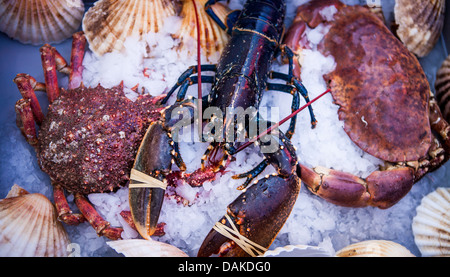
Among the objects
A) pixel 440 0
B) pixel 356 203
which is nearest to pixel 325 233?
pixel 356 203

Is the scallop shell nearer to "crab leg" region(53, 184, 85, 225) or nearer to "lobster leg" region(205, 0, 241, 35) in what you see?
"crab leg" region(53, 184, 85, 225)

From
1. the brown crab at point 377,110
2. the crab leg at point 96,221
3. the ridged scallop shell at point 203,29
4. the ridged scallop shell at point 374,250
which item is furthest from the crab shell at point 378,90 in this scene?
the crab leg at point 96,221

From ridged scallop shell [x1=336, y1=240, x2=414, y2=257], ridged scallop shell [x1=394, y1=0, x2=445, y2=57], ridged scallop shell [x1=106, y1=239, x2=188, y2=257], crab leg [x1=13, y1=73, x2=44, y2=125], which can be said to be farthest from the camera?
ridged scallop shell [x1=394, y1=0, x2=445, y2=57]

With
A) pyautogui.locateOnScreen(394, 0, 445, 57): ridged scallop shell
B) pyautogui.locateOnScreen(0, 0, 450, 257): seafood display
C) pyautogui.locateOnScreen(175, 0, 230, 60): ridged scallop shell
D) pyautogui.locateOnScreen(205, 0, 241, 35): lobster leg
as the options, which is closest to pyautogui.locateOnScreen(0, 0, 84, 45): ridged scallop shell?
pyautogui.locateOnScreen(0, 0, 450, 257): seafood display

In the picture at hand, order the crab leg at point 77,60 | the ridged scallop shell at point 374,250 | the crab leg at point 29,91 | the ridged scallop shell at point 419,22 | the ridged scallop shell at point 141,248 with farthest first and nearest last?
the ridged scallop shell at point 419,22
the crab leg at point 77,60
the crab leg at point 29,91
the ridged scallop shell at point 374,250
the ridged scallop shell at point 141,248

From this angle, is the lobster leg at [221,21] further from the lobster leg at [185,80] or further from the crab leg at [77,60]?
the crab leg at [77,60]

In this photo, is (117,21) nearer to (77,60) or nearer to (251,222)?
(77,60)
